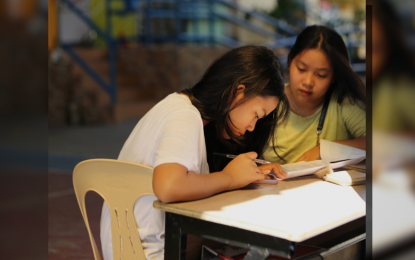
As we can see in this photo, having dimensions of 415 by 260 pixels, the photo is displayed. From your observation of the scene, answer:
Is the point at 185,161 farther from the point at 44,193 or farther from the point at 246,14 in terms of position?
the point at 246,14

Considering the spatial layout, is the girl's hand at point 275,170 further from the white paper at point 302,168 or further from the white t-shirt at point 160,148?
the white t-shirt at point 160,148

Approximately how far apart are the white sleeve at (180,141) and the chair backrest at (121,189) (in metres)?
0.11

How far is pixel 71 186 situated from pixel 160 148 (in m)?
3.95

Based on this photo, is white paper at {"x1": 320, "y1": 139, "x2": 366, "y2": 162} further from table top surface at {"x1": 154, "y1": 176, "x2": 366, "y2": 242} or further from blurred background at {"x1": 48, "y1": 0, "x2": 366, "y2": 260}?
blurred background at {"x1": 48, "y1": 0, "x2": 366, "y2": 260}

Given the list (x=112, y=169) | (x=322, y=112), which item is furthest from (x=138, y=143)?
(x=322, y=112)

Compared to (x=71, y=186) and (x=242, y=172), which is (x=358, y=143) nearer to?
(x=242, y=172)

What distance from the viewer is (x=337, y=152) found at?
228cm

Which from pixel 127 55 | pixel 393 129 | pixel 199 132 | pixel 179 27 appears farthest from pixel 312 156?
pixel 127 55

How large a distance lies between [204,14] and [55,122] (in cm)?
430

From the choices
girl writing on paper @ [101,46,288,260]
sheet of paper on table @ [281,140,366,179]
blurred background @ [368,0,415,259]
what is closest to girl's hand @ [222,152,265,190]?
girl writing on paper @ [101,46,288,260]

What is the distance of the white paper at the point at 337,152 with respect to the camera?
227 centimetres

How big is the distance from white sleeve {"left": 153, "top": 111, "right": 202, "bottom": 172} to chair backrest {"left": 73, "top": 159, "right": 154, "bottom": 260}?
0.36 feet

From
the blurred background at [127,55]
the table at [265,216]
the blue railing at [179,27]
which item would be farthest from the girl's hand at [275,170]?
the blue railing at [179,27]

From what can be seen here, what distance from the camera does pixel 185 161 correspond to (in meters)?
1.54
